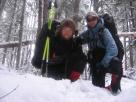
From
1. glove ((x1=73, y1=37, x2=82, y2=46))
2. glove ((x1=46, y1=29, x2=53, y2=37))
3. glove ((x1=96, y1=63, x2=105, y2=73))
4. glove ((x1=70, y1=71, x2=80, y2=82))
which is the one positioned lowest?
glove ((x1=70, y1=71, x2=80, y2=82))

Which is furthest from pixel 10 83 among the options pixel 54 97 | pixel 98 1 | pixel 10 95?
pixel 98 1

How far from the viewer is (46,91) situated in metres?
3.78

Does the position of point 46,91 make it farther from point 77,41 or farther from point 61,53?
point 77,41

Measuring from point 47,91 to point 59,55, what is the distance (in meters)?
2.14

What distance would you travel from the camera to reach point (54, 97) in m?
3.72

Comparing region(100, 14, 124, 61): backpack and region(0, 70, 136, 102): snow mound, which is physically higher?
region(100, 14, 124, 61): backpack

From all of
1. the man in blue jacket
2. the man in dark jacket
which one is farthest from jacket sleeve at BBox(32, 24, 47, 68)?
the man in blue jacket

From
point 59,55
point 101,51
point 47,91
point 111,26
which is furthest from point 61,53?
point 47,91

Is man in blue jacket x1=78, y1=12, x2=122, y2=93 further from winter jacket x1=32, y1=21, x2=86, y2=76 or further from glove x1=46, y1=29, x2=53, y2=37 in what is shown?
glove x1=46, y1=29, x2=53, y2=37

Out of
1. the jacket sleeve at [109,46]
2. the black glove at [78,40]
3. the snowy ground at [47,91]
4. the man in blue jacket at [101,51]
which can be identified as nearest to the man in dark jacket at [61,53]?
the black glove at [78,40]

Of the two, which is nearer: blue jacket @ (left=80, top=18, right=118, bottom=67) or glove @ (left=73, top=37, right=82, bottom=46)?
blue jacket @ (left=80, top=18, right=118, bottom=67)

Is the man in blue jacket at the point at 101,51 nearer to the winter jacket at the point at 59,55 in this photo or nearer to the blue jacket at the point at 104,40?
the blue jacket at the point at 104,40

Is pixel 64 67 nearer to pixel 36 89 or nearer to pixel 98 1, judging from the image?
pixel 36 89

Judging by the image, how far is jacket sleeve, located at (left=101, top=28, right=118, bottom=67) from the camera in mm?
5633
